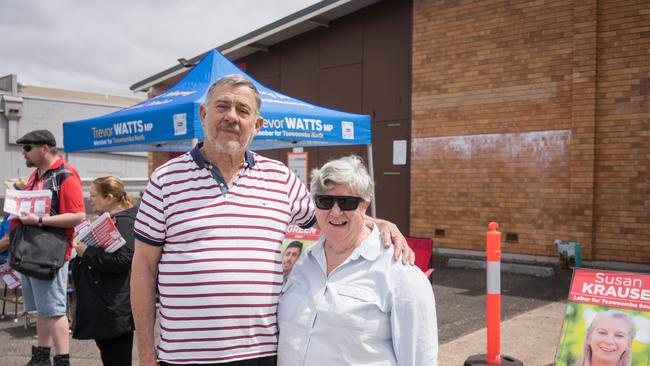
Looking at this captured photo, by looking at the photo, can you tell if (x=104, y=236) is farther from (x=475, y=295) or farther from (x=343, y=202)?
(x=475, y=295)

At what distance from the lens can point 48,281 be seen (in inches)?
175

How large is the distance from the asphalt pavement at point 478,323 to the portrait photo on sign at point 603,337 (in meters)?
1.29

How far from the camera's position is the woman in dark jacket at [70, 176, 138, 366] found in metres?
3.53

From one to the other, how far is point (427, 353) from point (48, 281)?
137 inches

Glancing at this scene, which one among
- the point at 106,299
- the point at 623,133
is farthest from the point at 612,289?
the point at 623,133

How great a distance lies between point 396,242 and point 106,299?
85.9 inches

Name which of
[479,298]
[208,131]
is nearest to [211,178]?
[208,131]

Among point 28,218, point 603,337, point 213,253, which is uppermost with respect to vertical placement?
point 213,253

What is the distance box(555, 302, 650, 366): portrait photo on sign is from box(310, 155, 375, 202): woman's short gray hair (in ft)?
7.63

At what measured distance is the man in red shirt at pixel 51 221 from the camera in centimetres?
441

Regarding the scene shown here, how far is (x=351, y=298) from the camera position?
2088 millimetres

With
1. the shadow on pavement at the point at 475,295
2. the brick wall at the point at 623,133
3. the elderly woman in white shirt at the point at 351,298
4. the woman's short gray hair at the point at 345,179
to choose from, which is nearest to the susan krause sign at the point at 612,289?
the shadow on pavement at the point at 475,295

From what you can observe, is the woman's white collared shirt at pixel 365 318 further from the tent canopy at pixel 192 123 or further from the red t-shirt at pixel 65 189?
the tent canopy at pixel 192 123

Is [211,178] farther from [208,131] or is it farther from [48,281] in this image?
[48,281]
